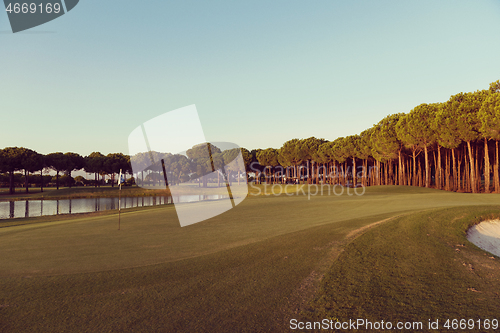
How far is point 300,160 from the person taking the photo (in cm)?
8612

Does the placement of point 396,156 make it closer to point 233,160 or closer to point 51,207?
point 233,160

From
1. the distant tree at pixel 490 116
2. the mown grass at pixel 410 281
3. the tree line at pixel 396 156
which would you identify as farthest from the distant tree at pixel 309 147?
the mown grass at pixel 410 281

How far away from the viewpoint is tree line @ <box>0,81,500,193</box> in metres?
38.0

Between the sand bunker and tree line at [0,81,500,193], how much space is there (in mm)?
25517

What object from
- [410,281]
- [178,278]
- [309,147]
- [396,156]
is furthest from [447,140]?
[178,278]

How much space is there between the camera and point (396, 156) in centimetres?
5581

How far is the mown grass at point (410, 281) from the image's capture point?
560 cm

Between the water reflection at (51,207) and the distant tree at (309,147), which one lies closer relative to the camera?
the water reflection at (51,207)

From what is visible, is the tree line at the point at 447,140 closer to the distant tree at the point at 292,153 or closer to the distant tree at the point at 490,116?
the distant tree at the point at 490,116

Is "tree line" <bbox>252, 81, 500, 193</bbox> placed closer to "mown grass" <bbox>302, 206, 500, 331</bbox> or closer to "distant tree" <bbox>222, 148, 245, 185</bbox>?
"mown grass" <bbox>302, 206, 500, 331</bbox>

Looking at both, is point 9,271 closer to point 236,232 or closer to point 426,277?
point 236,232

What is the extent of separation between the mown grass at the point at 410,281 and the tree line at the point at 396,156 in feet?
110

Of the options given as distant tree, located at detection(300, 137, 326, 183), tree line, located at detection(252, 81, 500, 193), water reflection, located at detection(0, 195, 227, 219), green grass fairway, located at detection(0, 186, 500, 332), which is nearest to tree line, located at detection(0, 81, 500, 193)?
tree line, located at detection(252, 81, 500, 193)

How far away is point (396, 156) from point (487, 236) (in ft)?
151
